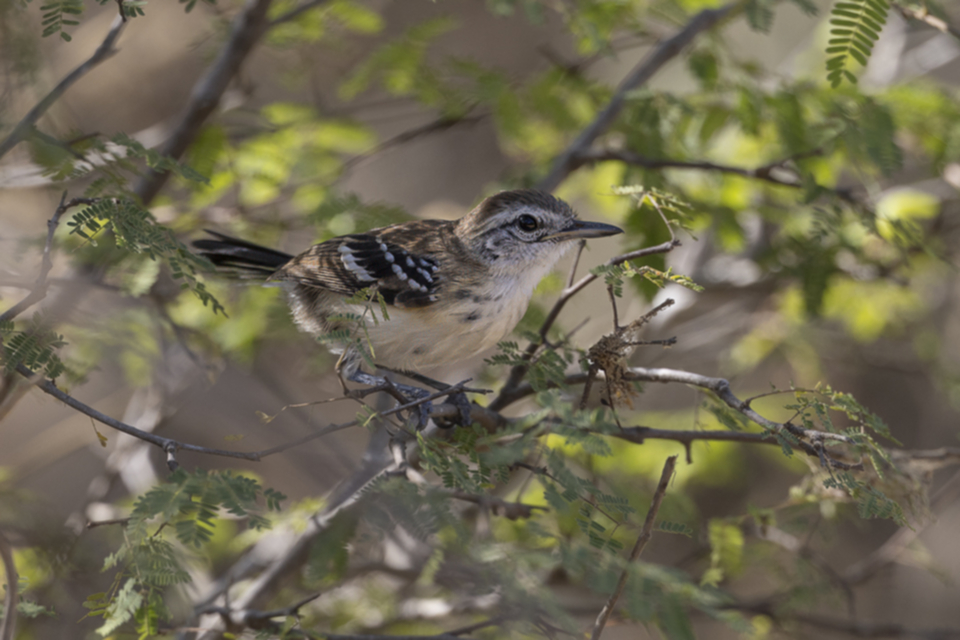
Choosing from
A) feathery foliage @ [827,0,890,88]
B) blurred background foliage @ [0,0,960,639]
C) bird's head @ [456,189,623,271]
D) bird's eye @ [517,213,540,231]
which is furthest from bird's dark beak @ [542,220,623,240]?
feathery foliage @ [827,0,890,88]

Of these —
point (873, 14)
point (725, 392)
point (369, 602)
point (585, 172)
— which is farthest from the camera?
point (585, 172)

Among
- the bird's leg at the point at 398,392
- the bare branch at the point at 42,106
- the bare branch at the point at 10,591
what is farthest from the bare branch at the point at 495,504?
the bare branch at the point at 42,106

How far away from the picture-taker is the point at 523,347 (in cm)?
520

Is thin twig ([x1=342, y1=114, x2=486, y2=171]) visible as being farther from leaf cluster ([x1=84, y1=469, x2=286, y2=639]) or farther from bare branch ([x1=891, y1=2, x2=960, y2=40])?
leaf cluster ([x1=84, y1=469, x2=286, y2=639])

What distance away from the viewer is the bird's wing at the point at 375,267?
3773 millimetres

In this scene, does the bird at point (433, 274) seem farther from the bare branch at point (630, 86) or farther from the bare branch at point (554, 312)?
the bare branch at point (630, 86)

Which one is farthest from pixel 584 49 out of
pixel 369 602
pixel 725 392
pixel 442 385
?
pixel 369 602

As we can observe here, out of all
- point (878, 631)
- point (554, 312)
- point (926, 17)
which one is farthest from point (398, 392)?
point (878, 631)

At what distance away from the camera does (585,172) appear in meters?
6.16

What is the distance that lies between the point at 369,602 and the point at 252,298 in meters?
2.29

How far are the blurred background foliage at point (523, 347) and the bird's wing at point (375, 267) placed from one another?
421 mm

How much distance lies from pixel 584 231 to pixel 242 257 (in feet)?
6.68

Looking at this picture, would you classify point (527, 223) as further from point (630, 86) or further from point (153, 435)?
point (153, 435)

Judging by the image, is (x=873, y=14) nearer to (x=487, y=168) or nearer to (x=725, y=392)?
(x=725, y=392)
